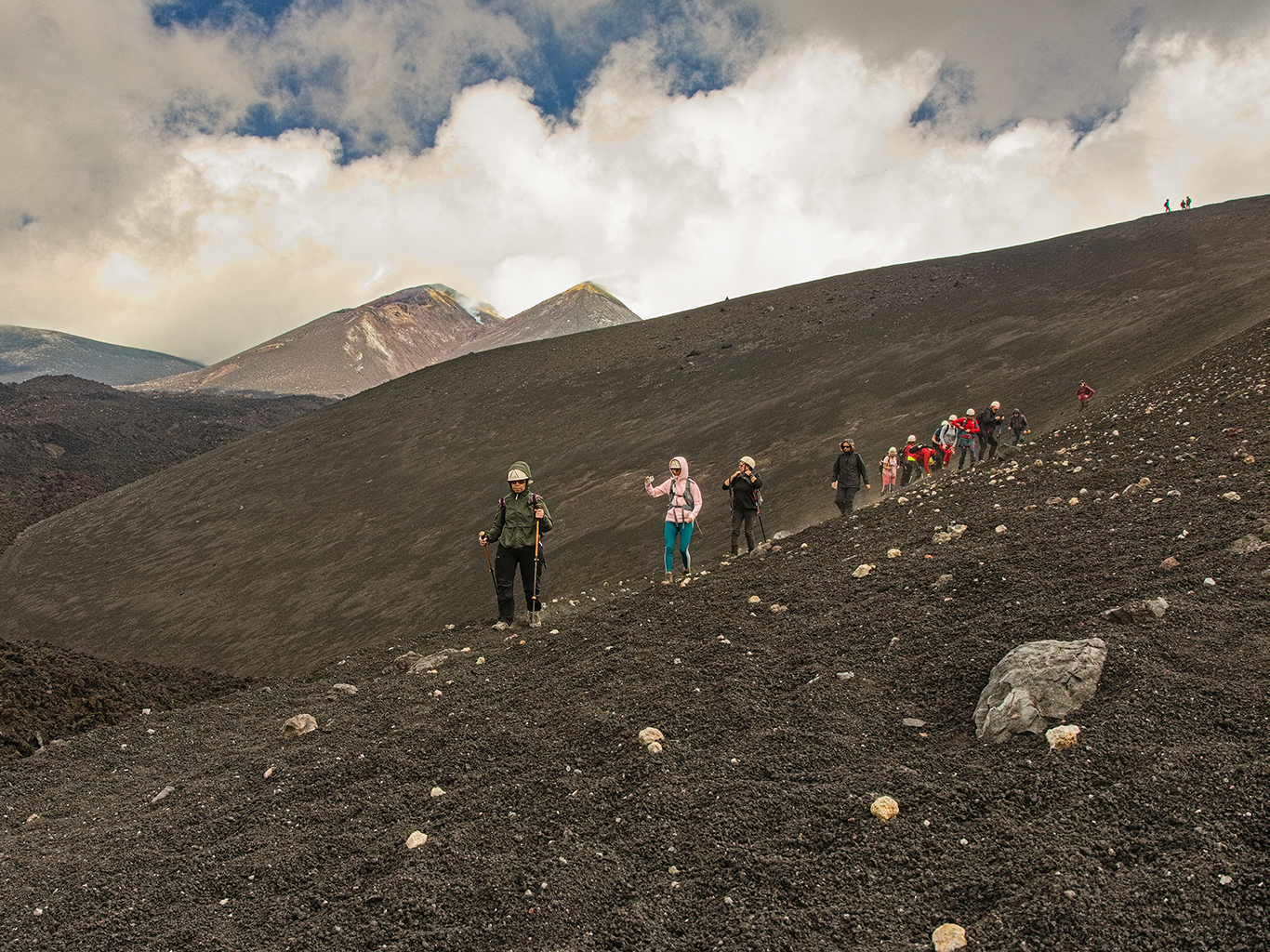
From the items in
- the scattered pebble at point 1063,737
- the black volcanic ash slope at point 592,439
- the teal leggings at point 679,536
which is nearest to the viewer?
the scattered pebble at point 1063,737

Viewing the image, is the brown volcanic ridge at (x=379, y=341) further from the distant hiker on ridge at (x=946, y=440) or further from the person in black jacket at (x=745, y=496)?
the person in black jacket at (x=745, y=496)

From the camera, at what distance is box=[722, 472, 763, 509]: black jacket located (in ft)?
34.0

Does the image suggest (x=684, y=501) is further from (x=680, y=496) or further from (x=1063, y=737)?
(x=1063, y=737)

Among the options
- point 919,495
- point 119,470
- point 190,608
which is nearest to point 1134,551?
point 919,495

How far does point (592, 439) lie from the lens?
2658 centimetres

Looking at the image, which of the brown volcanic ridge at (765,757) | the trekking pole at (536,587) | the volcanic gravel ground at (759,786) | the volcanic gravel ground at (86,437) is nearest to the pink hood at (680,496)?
the brown volcanic ridge at (765,757)

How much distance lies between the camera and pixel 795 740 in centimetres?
436

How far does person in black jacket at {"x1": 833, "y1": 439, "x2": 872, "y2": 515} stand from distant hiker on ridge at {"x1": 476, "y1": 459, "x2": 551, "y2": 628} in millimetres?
5448

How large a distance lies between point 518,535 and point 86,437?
5335cm

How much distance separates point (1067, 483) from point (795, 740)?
561 centimetres

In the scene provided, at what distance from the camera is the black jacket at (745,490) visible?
34.0 feet

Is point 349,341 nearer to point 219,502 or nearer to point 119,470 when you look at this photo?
point 119,470

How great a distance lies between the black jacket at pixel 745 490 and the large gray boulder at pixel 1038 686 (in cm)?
611

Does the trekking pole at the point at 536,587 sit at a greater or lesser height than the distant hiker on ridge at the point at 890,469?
lesser
